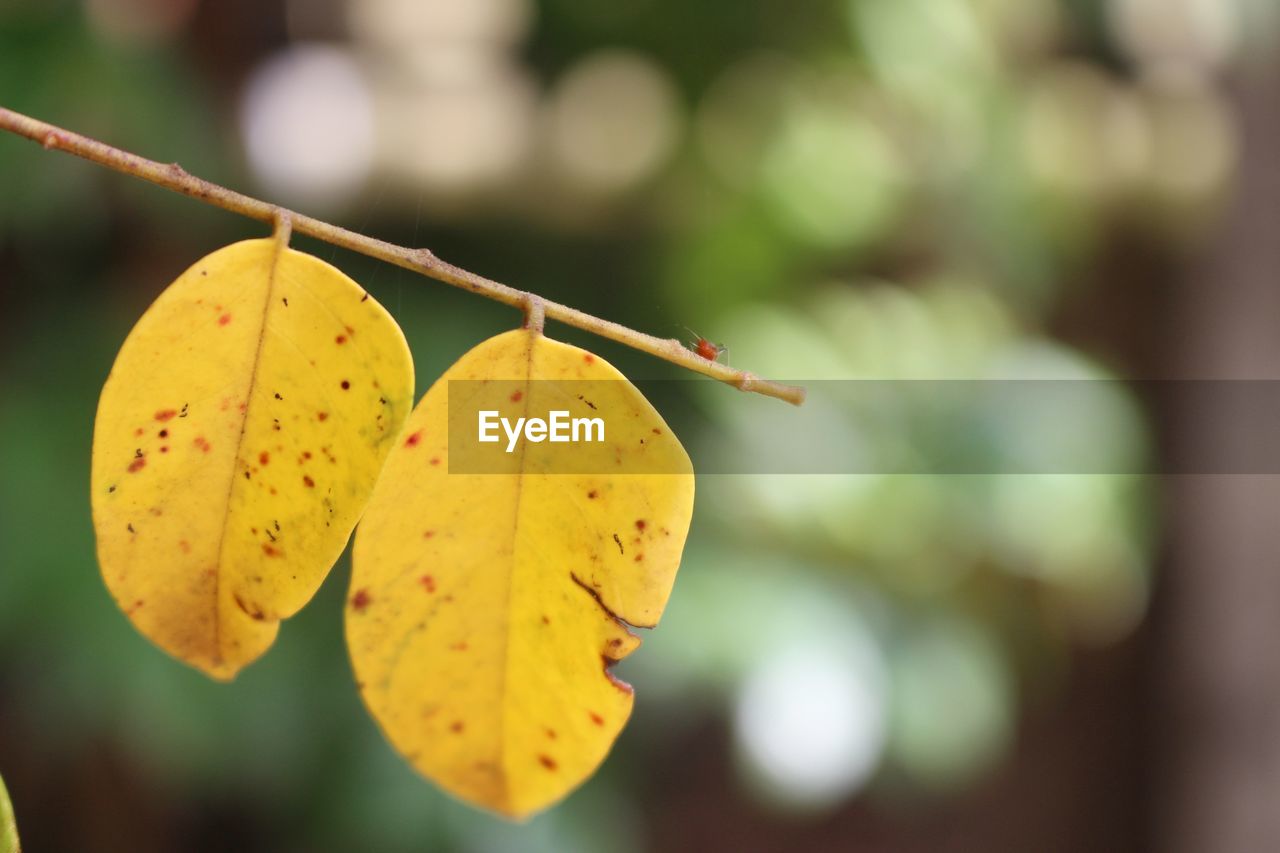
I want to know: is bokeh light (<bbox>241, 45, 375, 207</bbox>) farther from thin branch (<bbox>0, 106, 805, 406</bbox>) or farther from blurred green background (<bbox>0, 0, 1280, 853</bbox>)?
thin branch (<bbox>0, 106, 805, 406</bbox>)

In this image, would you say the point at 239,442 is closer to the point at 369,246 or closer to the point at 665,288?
the point at 369,246

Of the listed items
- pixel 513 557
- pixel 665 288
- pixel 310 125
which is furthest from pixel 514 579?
pixel 310 125

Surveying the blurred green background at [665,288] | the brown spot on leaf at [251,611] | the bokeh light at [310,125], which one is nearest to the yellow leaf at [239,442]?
the brown spot on leaf at [251,611]

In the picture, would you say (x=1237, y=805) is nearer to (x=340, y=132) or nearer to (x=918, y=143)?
(x=918, y=143)

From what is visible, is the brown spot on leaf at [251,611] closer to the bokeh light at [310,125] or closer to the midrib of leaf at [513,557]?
the midrib of leaf at [513,557]

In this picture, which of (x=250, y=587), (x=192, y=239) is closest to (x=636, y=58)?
(x=192, y=239)

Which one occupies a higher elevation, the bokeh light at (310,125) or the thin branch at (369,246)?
the bokeh light at (310,125)

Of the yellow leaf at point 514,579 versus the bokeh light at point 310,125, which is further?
the bokeh light at point 310,125
